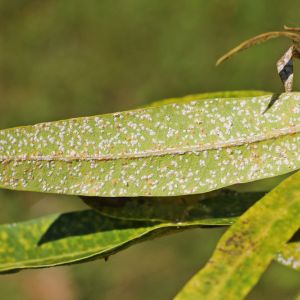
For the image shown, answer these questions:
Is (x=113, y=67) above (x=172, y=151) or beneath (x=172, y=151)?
above

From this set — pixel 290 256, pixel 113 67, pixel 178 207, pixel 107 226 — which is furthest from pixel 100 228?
pixel 113 67

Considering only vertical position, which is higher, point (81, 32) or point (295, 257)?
point (81, 32)

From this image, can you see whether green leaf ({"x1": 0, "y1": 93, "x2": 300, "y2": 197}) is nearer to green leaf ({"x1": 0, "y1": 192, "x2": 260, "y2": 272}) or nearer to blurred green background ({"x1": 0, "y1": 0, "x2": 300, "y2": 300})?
green leaf ({"x1": 0, "y1": 192, "x2": 260, "y2": 272})

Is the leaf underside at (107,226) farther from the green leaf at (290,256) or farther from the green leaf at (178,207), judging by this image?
the green leaf at (290,256)

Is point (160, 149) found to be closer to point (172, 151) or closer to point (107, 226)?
point (172, 151)

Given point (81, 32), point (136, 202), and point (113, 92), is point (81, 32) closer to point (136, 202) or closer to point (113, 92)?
point (113, 92)

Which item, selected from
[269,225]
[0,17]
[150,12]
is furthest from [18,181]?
[0,17]

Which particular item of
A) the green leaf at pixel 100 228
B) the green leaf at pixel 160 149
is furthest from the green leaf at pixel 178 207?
the green leaf at pixel 160 149
